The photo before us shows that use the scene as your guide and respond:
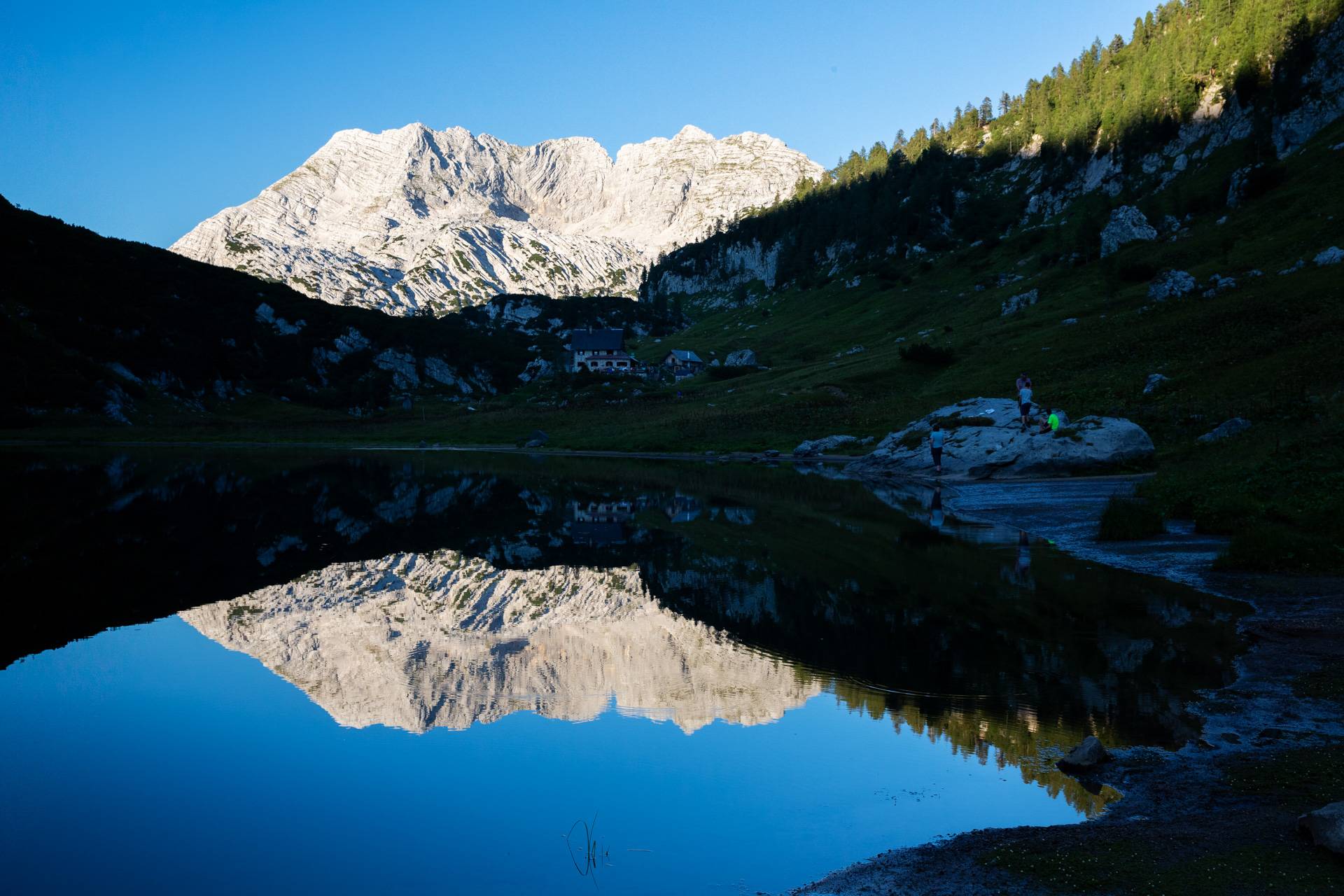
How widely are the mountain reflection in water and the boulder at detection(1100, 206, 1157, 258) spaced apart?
82.5m

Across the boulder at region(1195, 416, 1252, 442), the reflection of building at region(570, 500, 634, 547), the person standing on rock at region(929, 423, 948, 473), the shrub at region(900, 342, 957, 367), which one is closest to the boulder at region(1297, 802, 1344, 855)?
the reflection of building at region(570, 500, 634, 547)

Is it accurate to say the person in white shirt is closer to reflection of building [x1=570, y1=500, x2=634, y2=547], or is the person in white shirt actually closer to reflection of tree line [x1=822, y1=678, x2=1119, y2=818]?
reflection of building [x1=570, y1=500, x2=634, y2=547]

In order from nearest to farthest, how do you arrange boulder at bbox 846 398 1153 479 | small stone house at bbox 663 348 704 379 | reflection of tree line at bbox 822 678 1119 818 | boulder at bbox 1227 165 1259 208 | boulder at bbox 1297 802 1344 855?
boulder at bbox 1297 802 1344 855 < reflection of tree line at bbox 822 678 1119 818 < boulder at bbox 846 398 1153 479 < boulder at bbox 1227 165 1259 208 < small stone house at bbox 663 348 704 379

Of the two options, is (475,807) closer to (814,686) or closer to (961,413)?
(814,686)

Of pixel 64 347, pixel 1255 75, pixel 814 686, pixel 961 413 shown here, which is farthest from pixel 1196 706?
pixel 64 347

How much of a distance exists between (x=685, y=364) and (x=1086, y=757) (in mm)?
167971

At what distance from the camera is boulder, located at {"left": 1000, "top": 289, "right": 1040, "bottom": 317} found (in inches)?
3976

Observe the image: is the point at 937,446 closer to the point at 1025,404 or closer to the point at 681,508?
the point at 1025,404

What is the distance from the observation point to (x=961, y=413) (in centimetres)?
5825

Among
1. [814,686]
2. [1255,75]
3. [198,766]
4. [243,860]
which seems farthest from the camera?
[1255,75]

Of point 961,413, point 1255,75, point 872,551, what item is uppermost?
point 1255,75

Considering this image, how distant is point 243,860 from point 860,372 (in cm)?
9151

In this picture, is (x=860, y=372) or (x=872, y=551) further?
(x=860, y=372)

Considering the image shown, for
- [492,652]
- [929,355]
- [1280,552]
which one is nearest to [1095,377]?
[929,355]
